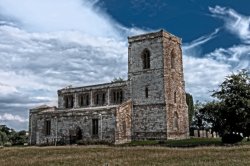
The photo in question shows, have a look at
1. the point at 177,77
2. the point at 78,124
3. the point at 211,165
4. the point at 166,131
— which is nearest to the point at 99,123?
the point at 78,124

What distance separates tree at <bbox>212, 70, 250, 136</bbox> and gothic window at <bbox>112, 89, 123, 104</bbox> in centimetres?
1904

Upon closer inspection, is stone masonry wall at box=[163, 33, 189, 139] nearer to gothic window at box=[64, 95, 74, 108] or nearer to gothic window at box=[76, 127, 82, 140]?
gothic window at box=[76, 127, 82, 140]

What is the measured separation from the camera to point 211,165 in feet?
69.4

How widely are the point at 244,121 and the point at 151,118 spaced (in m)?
16.3

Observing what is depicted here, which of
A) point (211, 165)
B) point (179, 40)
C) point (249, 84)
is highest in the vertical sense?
point (179, 40)

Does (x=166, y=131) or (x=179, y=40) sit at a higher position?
(x=179, y=40)

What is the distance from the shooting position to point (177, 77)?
60.8 m

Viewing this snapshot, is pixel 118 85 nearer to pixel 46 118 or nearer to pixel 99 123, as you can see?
pixel 99 123

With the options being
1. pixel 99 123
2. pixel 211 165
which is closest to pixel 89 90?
pixel 99 123

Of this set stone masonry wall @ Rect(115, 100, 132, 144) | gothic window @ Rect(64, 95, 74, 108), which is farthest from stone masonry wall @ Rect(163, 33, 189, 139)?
gothic window @ Rect(64, 95, 74, 108)

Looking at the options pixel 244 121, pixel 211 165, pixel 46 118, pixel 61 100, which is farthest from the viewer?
pixel 61 100

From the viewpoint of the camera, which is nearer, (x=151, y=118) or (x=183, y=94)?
(x=151, y=118)

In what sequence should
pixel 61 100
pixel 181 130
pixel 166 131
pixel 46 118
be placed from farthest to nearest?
pixel 61 100, pixel 46 118, pixel 181 130, pixel 166 131

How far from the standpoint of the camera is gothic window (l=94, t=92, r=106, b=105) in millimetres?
64438
